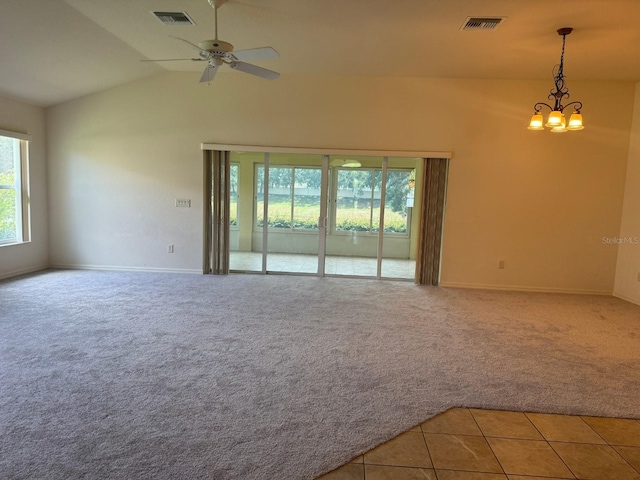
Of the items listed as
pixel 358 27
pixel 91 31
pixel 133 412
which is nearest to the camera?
pixel 133 412

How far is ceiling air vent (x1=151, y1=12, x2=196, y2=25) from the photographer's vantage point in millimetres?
4145

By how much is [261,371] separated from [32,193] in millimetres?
5532

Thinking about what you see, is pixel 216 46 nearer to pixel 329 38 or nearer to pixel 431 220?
pixel 329 38

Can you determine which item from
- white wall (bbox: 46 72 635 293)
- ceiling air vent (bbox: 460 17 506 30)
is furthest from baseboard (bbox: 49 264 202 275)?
ceiling air vent (bbox: 460 17 506 30)

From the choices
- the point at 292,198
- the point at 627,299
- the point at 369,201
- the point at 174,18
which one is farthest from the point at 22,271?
the point at 627,299

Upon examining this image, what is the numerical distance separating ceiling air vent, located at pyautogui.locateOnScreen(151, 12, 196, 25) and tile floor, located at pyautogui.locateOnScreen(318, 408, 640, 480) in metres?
4.46

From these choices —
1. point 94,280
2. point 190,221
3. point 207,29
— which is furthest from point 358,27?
point 94,280

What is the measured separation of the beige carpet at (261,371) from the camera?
2203mm

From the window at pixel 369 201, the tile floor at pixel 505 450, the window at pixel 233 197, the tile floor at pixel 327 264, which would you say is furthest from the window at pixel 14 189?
the tile floor at pixel 505 450

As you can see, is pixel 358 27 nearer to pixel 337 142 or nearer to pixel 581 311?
pixel 337 142

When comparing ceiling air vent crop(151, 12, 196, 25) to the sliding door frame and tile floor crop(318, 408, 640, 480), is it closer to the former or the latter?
the sliding door frame

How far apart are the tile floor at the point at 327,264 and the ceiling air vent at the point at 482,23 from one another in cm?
389

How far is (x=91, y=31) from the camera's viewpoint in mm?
4594

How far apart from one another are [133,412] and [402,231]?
530cm
